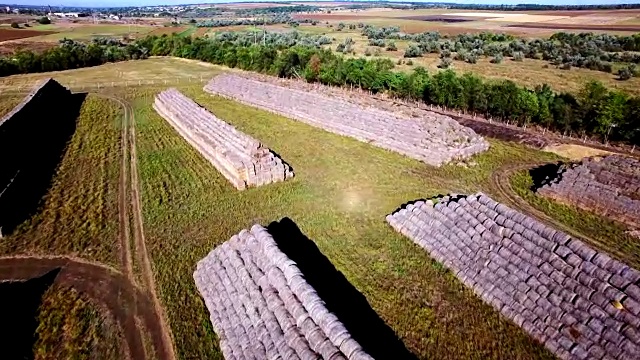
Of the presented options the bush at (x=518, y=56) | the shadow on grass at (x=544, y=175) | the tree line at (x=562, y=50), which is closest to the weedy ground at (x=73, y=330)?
the shadow on grass at (x=544, y=175)

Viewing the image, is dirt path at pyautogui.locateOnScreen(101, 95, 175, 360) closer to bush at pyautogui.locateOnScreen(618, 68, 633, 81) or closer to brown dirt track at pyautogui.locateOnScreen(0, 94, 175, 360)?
brown dirt track at pyautogui.locateOnScreen(0, 94, 175, 360)

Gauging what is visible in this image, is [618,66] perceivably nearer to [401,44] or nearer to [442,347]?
[401,44]

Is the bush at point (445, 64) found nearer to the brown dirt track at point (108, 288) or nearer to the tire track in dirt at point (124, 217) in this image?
the tire track in dirt at point (124, 217)

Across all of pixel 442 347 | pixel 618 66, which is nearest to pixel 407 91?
pixel 442 347

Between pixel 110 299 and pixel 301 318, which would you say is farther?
pixel 110 299

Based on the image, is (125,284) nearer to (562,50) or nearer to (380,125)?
(380,125)

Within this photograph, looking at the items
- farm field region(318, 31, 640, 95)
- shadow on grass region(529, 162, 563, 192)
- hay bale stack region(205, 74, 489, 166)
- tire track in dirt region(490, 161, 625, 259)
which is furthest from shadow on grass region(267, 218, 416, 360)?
farm field region(318, 31, 640, 95)
